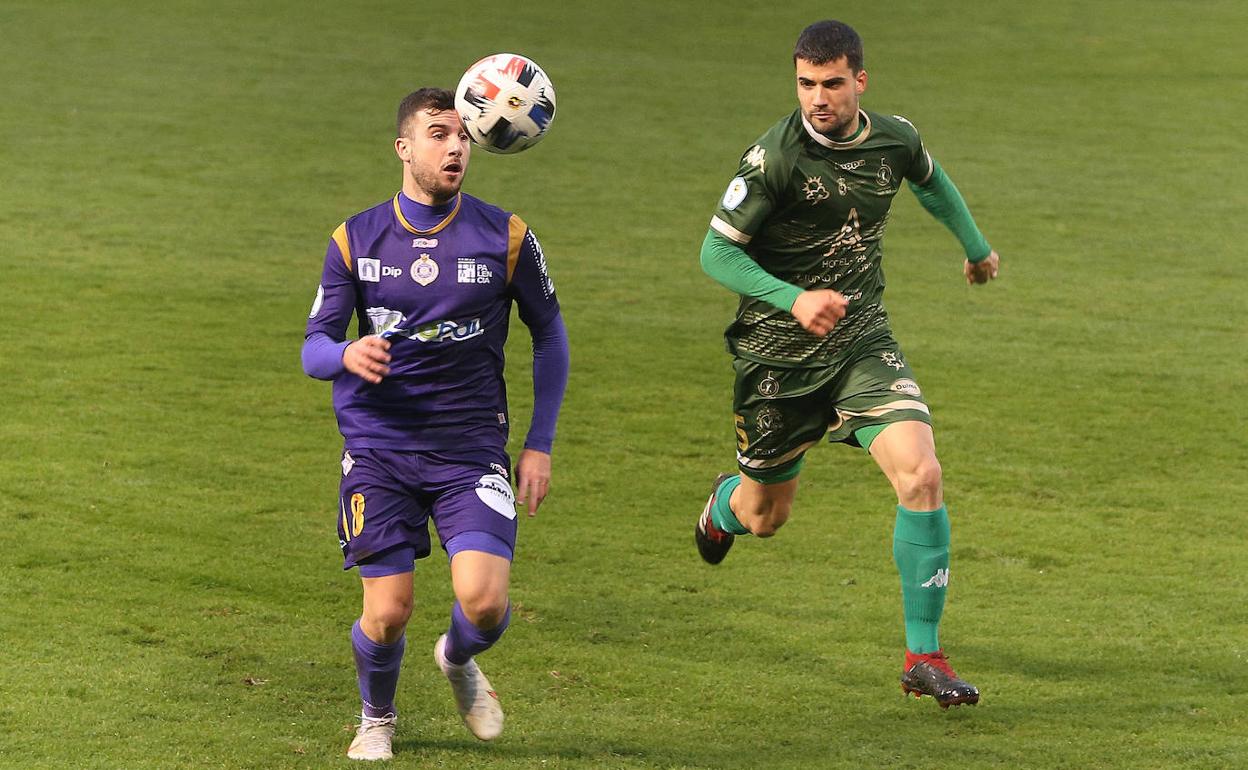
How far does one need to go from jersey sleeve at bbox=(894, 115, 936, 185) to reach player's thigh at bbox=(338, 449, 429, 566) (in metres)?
2.23

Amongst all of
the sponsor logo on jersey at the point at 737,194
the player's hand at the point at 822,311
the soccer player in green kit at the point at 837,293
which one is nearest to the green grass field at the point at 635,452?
the soccer player in green kit at the point at 837,293

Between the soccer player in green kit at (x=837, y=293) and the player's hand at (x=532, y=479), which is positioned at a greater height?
the soccer player in green kit at (x=837, y=293)

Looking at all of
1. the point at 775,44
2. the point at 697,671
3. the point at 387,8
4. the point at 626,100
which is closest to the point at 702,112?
the point at 626,100

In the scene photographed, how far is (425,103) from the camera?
5.34 m

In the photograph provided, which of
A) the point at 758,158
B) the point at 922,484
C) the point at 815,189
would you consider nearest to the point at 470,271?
the point at 758,158

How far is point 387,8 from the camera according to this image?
2705cm

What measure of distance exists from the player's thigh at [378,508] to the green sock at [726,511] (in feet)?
6.81

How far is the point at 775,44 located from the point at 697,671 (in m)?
19.5

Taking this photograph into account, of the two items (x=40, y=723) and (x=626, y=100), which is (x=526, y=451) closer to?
(x=40, y=723)

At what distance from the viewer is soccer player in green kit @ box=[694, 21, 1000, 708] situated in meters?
5.71

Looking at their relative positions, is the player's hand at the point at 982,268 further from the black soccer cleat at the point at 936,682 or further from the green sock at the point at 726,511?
the black soccer cleat at the point at 936,682

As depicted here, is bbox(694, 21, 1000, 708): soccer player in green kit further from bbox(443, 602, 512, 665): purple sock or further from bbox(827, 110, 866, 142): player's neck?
bbox(443, 602, 512, 665): purple sock

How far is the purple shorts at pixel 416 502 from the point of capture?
17.3 ft

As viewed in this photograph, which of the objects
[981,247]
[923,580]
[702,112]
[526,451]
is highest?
[702,112]
